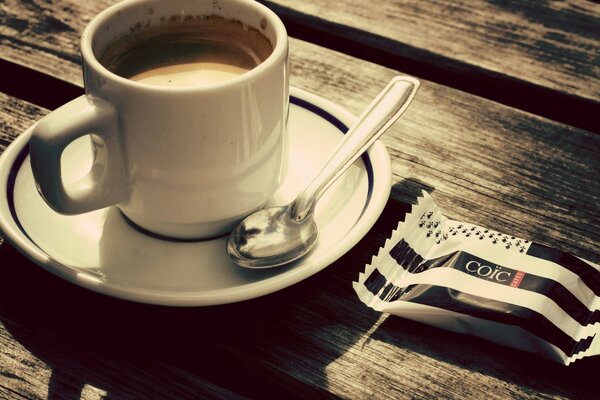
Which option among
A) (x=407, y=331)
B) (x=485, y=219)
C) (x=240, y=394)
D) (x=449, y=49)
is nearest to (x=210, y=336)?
(x=240, y=394)

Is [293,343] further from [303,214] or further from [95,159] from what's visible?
[95,159]

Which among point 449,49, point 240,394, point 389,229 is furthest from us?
point 449,49

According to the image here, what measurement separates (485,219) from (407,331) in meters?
0.18

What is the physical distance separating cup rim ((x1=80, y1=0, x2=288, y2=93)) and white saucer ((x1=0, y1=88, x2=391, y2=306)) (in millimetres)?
156

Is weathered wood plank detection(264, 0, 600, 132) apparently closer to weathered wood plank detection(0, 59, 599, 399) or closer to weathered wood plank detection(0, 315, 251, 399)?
weathered wood plank detection(0, 59, 599, 399)

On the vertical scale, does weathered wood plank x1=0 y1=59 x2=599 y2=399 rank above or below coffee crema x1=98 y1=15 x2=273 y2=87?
below

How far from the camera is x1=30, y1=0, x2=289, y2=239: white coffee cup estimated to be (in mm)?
563

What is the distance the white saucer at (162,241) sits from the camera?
568 mm

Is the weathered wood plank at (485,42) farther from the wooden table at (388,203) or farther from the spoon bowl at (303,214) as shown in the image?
the spoon bowl at (303,214)

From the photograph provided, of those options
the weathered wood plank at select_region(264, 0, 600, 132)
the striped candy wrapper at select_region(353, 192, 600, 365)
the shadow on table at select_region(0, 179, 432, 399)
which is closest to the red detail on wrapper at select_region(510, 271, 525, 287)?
the striped candy wrapper at select_region(353, 192, 600, 365)

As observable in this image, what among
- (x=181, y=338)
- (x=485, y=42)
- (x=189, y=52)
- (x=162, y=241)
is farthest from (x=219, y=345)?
(x=485, y=42)

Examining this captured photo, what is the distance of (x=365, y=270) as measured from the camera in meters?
0.62

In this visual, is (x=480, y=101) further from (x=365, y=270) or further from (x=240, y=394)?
(x=240, y=394)

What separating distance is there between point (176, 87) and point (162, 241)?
0.57 ft
